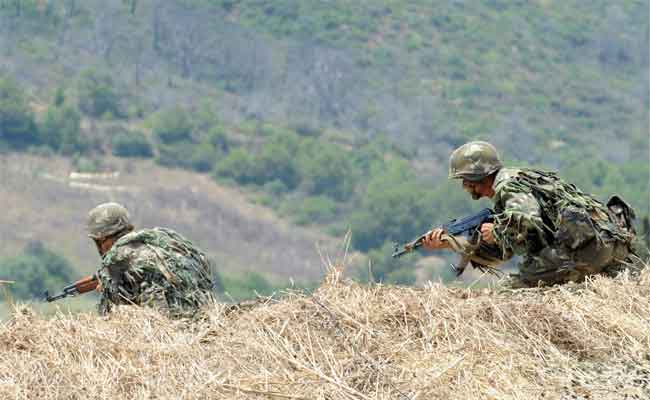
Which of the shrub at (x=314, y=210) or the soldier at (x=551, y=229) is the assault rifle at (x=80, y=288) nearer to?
the soldier at (x=551, y=229)

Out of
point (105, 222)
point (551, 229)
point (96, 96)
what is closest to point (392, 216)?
point (96, 96)

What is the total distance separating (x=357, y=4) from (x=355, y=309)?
503ft

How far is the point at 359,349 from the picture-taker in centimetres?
999

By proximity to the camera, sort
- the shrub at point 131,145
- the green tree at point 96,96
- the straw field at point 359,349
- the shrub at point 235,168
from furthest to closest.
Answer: the green tree at point 96,96, the shrub at point 235,168, the shrub at point 131,145, the straw field at point 359,349

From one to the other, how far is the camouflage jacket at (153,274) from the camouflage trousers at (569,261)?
9.15 feet

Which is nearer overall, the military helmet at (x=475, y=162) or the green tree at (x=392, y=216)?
the military helmet at (x=475, y=162)

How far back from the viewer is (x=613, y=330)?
10539mm

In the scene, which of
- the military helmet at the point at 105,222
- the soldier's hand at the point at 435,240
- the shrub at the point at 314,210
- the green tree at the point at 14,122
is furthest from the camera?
the green tree at the point at 14,122

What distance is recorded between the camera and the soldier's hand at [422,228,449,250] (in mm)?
13195

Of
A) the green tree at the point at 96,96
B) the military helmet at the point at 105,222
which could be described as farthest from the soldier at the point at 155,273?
the green tree at the point at 96,96

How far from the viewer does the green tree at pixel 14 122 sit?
13025cm

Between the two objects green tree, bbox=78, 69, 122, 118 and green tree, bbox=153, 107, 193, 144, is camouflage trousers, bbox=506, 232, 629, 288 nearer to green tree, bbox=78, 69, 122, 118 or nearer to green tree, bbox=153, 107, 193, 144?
green tree, bbox=153, 107, 193, 144

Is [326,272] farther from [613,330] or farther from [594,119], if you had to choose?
[594,119]

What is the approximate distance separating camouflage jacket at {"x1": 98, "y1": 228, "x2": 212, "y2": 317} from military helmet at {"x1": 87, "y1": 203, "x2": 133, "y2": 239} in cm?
108
